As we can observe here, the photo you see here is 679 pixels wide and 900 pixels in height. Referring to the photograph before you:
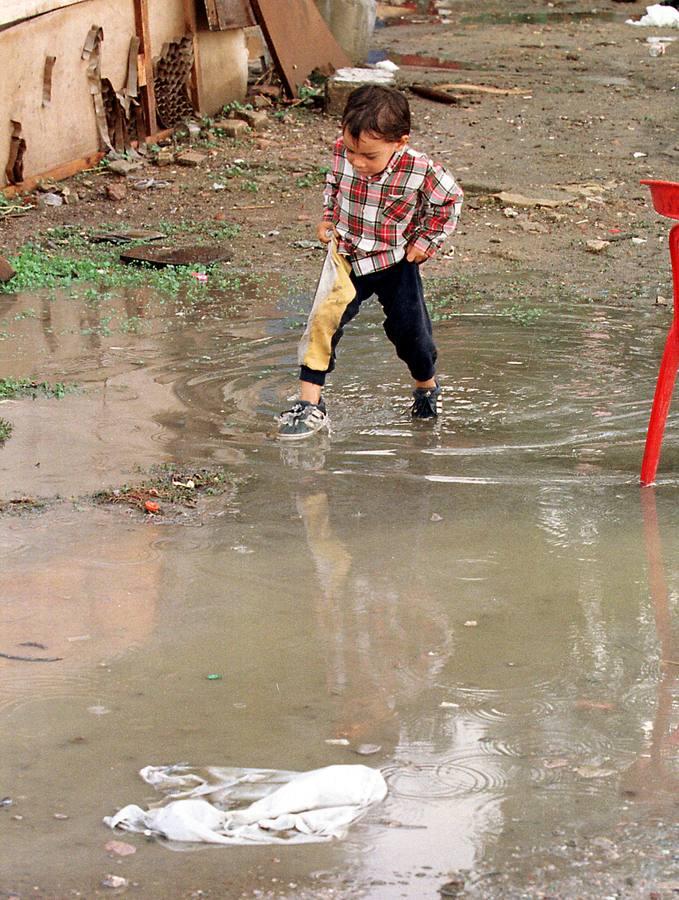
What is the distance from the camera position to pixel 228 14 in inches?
437

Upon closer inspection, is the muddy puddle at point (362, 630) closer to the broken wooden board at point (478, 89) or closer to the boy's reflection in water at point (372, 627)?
the boy's reflection in water at point (372, 627)

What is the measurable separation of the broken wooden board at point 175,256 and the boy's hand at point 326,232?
8.76 ft

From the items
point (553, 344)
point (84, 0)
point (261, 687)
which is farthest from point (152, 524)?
point (84, 0)

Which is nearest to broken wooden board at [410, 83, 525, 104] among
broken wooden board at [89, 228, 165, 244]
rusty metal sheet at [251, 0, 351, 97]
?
rusty metal sheet at [251, 0, 351, 97]

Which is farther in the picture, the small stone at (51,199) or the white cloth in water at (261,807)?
the small stone at (51,199)

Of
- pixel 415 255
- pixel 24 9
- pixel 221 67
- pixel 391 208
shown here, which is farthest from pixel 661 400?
pixel 221 67

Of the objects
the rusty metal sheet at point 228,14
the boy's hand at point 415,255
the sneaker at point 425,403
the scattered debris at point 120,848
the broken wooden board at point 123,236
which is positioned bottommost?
the sneaker at point 425,403

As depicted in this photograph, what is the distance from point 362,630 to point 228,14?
29.2ft

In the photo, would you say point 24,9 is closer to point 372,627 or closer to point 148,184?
point 148,184

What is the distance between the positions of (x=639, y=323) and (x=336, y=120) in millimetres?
5722

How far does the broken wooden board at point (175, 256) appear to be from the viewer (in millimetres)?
7551

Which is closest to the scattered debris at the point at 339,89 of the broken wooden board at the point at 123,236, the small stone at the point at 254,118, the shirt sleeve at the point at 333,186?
the small stone at the point at 254,118

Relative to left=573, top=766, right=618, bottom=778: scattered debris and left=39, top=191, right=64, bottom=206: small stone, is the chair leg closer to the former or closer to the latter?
left=573, top=766, right=618, bottom=778: scattered debris

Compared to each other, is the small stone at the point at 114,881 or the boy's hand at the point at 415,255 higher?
the boy's hand at the point at 415,255
